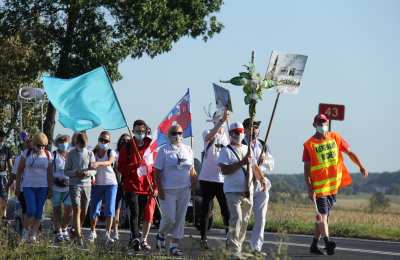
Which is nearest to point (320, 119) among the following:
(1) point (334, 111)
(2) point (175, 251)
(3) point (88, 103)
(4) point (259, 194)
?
(4) point (259, 194)

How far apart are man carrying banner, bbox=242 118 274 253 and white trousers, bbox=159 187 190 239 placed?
99cm

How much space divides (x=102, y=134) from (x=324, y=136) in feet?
11.8

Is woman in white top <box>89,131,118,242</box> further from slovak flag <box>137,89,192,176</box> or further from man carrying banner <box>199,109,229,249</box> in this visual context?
man carrying banner <box>199,109,229,249</box>

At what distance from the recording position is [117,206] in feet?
Result: 55.5

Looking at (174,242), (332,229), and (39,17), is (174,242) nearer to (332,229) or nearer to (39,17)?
(332,229)

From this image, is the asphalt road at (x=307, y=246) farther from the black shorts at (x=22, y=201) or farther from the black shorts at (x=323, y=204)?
the black shorts at (x=22, y=201)

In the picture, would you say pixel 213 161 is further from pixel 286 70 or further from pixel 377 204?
pixel 377 204

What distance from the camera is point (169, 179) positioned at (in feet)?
43.7

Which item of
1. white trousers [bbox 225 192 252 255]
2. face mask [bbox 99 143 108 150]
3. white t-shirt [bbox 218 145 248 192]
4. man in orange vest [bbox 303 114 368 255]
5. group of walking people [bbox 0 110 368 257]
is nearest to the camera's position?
white trousers [bbox 225 192 252 255]

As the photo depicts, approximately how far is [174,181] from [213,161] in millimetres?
1418

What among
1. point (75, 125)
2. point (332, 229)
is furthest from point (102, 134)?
point (332, 229)

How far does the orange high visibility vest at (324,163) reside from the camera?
1467 cm

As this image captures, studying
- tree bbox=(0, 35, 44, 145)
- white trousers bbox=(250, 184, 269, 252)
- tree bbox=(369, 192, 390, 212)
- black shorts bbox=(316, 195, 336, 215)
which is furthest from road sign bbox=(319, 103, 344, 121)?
tree bbox=(369, 192, 390, 212)

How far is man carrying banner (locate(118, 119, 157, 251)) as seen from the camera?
14.8 m
